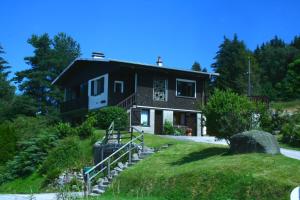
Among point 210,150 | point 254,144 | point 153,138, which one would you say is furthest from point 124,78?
point 254,144

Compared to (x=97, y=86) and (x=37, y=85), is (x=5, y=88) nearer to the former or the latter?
(x=37, y=85)

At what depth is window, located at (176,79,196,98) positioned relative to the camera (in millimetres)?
41312

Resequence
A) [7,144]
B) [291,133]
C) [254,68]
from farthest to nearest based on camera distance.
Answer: [254,68] → [7,144] → [291,133]

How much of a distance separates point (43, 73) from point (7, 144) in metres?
31.9

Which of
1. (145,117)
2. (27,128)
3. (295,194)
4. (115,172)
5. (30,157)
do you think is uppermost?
(145,117)

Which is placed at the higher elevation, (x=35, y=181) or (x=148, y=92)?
(x=148, y=92)

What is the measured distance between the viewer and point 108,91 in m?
39.5

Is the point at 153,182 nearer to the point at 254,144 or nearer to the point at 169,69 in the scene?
the point at 254,144

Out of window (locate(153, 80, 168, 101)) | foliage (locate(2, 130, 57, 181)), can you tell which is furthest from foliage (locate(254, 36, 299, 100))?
foliage (locate(2, 130, 57, 181))

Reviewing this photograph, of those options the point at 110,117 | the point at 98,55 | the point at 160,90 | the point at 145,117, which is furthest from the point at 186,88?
the point at 110,117

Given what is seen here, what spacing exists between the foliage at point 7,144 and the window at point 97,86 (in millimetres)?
8476

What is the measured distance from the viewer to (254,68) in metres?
81.6

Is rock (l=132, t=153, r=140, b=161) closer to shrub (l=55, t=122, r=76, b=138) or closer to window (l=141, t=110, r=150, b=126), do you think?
shrub (l=55, t=122, r=76, b=138)

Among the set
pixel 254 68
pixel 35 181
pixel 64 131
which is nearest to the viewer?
pixel 35 181
